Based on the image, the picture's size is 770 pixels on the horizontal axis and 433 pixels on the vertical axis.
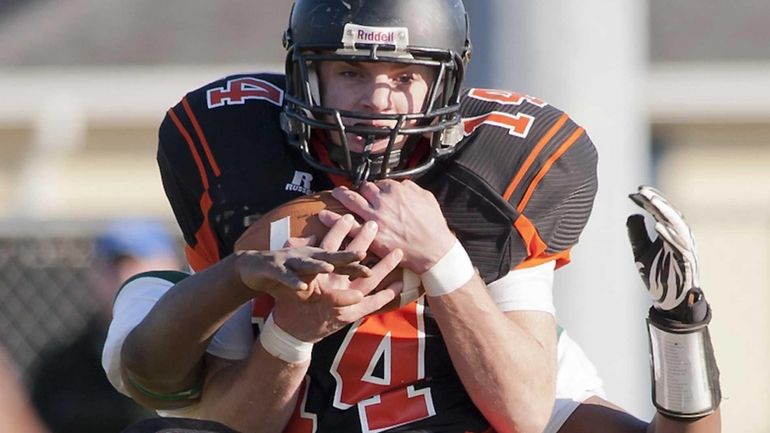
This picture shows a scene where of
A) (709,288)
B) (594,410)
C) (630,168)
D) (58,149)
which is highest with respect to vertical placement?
(630,168)

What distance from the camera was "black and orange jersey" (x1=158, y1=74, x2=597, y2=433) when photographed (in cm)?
312

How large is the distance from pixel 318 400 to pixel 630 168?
120cm

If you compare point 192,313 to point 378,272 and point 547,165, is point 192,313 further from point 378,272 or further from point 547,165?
point 547,165

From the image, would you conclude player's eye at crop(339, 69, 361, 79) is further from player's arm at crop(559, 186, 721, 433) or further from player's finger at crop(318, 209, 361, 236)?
player's arm at crop(559, 186, 721, 433)

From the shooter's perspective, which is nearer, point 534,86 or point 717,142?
point 534,86

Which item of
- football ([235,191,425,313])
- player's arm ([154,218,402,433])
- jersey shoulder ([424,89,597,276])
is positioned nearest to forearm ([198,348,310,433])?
player's arm ([154,218,402,433])

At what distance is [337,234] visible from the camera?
2.87 meters

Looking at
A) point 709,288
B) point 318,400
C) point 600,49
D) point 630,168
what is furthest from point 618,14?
point 709,288

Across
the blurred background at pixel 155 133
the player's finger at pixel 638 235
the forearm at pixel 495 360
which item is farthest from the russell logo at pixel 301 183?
the blurred background at pixel 155 133

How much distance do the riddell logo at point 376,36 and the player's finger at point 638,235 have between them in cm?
58

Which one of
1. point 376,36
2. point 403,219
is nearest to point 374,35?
point 376,36

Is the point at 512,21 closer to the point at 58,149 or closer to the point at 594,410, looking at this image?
the point at 594,410

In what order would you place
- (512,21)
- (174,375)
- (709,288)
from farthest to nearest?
(709,288) → (512,21) → (174,375)

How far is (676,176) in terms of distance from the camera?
9609mm
